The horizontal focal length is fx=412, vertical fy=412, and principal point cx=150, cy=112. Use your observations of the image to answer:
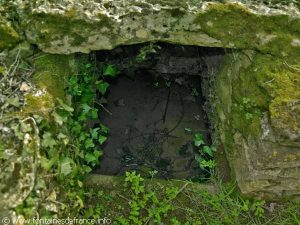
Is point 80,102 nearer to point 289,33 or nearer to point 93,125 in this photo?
point 93,125

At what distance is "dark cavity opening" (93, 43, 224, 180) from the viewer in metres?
3.72

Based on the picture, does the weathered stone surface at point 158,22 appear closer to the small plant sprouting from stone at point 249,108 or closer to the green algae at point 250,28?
the green algae at point 250,28

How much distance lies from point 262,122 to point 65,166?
1.37m

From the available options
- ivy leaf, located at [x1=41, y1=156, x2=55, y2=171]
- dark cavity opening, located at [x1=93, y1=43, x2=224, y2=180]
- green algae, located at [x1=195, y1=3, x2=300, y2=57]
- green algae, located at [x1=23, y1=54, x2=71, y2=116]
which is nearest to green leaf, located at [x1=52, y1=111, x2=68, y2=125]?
green algae, located at [x1=23, y1=54, x2=71, y2=116]

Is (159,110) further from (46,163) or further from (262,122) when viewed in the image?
(46,163)

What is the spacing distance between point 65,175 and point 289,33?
5.82 ft

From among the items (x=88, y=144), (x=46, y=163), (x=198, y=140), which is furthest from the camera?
(x=198, y=140)

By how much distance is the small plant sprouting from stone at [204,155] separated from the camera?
3.36 m

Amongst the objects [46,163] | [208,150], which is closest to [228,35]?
[208,150]

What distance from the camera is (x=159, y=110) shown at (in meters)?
4.00

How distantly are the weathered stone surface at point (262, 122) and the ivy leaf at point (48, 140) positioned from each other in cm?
136

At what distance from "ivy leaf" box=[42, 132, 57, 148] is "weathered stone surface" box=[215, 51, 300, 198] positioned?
4.48 feet

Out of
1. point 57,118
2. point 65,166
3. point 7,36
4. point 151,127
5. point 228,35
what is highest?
point 228,35

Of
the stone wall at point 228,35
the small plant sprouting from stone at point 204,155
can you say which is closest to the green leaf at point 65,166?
the stone wall at point 228,35
